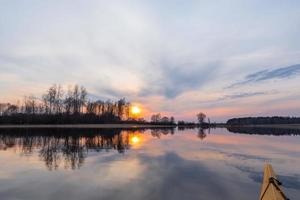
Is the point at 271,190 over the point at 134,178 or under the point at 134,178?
over

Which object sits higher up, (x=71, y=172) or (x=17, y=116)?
(x=17, y=116)

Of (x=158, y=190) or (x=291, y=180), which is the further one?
(x=291, y=180)

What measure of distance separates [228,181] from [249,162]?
21.2 feet

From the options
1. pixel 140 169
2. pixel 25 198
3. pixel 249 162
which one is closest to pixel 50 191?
pixel 25 198

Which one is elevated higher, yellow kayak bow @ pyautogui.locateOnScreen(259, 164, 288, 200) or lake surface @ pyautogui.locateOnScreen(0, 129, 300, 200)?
yellow kayak bow @ pyautogui.locateOnScreen(259, 164, 288, 200)

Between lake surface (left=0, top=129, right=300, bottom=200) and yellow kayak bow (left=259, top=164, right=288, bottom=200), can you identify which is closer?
yellow kayak bow (left=259, top=164, right=288, bottom=200)

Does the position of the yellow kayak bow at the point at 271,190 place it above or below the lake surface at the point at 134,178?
→ above

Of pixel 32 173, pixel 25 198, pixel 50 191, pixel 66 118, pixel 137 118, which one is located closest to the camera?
pixel 25 198

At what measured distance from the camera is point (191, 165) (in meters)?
18.4

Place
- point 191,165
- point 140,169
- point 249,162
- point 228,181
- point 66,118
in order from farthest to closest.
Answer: point 66,118 < point 249,162 < point 191,165 < point 140,169 < point 228,181

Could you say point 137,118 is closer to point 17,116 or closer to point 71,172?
point 17,116

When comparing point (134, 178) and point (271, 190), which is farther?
point (134, 178)

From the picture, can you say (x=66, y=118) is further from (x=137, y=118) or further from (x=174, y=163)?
(x=174, y=163)

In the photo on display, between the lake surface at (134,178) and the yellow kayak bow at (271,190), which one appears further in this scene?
the lake surface at (134,178)
